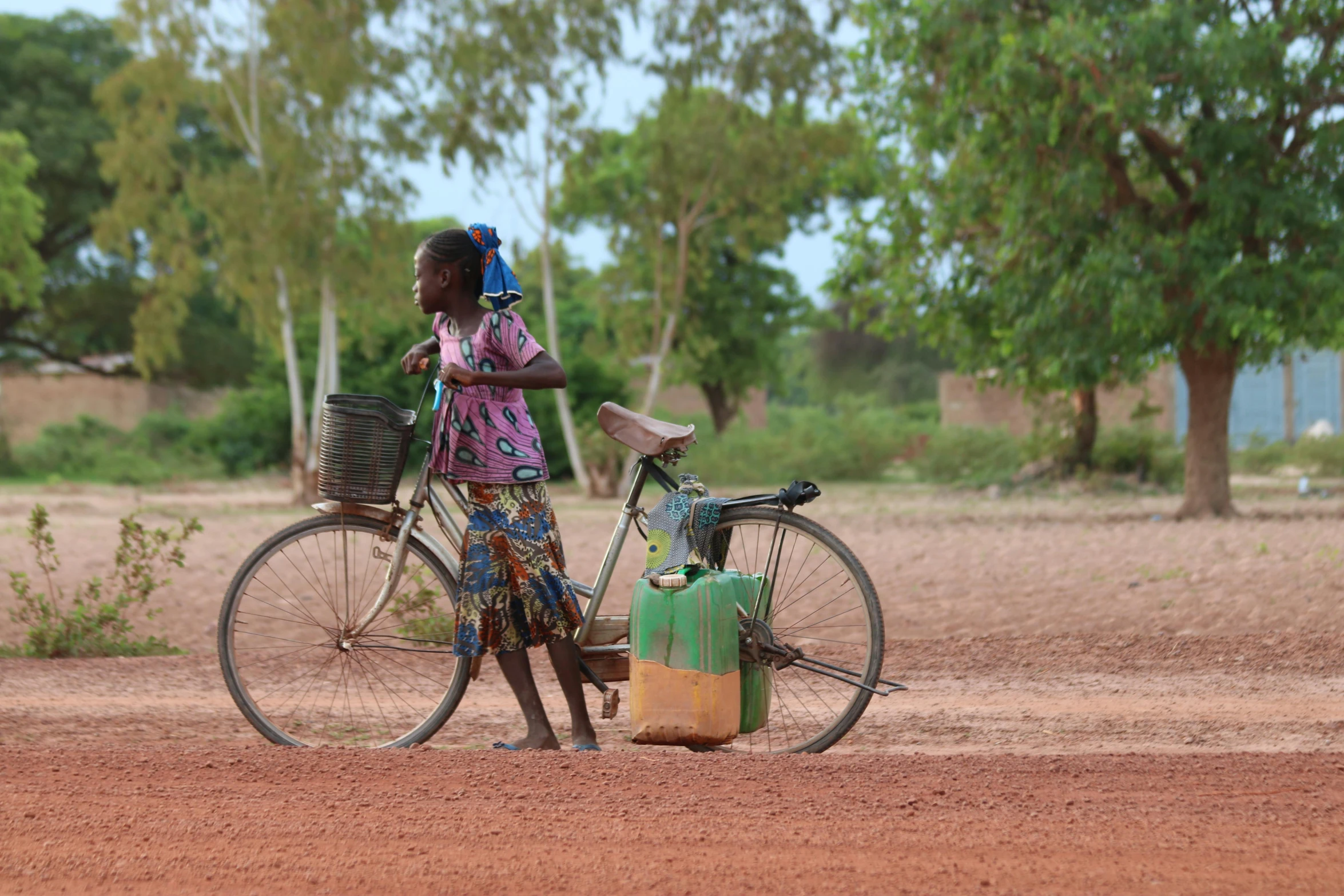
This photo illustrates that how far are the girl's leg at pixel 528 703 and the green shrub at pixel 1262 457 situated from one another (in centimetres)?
2575

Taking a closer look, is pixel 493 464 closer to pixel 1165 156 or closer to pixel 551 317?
pixel 1165 156

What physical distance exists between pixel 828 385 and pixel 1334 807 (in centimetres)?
5435

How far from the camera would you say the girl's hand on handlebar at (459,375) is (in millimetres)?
4293

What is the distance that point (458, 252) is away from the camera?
14.9 ft

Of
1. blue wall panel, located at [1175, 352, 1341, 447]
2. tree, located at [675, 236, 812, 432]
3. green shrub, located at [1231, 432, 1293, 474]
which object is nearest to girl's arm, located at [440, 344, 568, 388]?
green shrub, located at [1231, 432, 1293, 474]

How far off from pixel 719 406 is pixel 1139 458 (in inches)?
671

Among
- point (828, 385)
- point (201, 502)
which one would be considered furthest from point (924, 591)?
point (828, 385)

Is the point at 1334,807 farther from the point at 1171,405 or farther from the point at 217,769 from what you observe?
the point at 1171,405

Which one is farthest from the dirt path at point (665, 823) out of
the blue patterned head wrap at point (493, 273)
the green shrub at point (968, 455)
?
the green shrub at point (968, 455)

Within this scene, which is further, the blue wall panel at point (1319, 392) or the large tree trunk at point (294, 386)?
the blue wall panel at point (1319, 392)

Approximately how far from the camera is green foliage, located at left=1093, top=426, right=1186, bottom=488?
78.3 ft

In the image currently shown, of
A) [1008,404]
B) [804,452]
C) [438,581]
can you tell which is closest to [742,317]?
[804,452]

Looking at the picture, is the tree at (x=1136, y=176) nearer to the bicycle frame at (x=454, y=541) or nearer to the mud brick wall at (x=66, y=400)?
the bicycle frame at (x=454, y=541)

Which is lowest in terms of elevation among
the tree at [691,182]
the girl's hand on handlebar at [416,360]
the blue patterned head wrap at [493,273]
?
the girl's hand on handlebar at [416,360]
